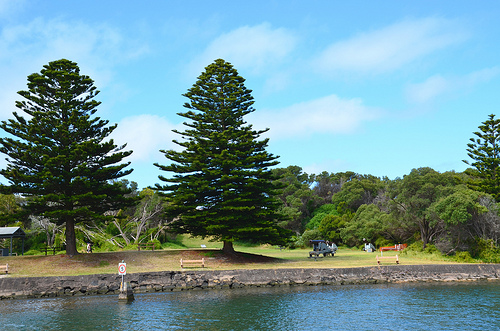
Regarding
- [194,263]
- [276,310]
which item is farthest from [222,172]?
[276,310]

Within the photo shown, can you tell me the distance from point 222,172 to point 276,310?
16338 mm

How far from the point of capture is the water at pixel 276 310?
1652 centimetres

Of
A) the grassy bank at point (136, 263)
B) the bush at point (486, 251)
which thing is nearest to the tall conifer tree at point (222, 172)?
the grassy bank at point (136, 263)

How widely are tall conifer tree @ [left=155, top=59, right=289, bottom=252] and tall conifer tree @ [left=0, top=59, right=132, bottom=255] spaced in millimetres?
4715

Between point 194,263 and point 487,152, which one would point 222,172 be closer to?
point 194,263

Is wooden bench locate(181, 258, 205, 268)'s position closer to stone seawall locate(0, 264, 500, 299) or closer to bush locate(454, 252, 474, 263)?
stone seawall locate(0, 264, 500, 299)

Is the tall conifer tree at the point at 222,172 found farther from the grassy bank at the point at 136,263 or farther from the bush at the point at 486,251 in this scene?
the bush at the point at 486,251

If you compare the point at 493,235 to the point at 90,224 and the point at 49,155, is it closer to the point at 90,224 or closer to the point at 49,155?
the point at 49,155

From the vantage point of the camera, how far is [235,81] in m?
37.3

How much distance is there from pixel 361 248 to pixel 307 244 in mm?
7233

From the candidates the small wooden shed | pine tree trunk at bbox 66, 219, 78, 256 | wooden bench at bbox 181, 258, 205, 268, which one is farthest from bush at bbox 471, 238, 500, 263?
the small wooden shed

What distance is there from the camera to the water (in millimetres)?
16516

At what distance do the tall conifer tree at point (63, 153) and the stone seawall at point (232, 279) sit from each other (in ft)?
19.7

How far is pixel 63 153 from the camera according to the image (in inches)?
1193
